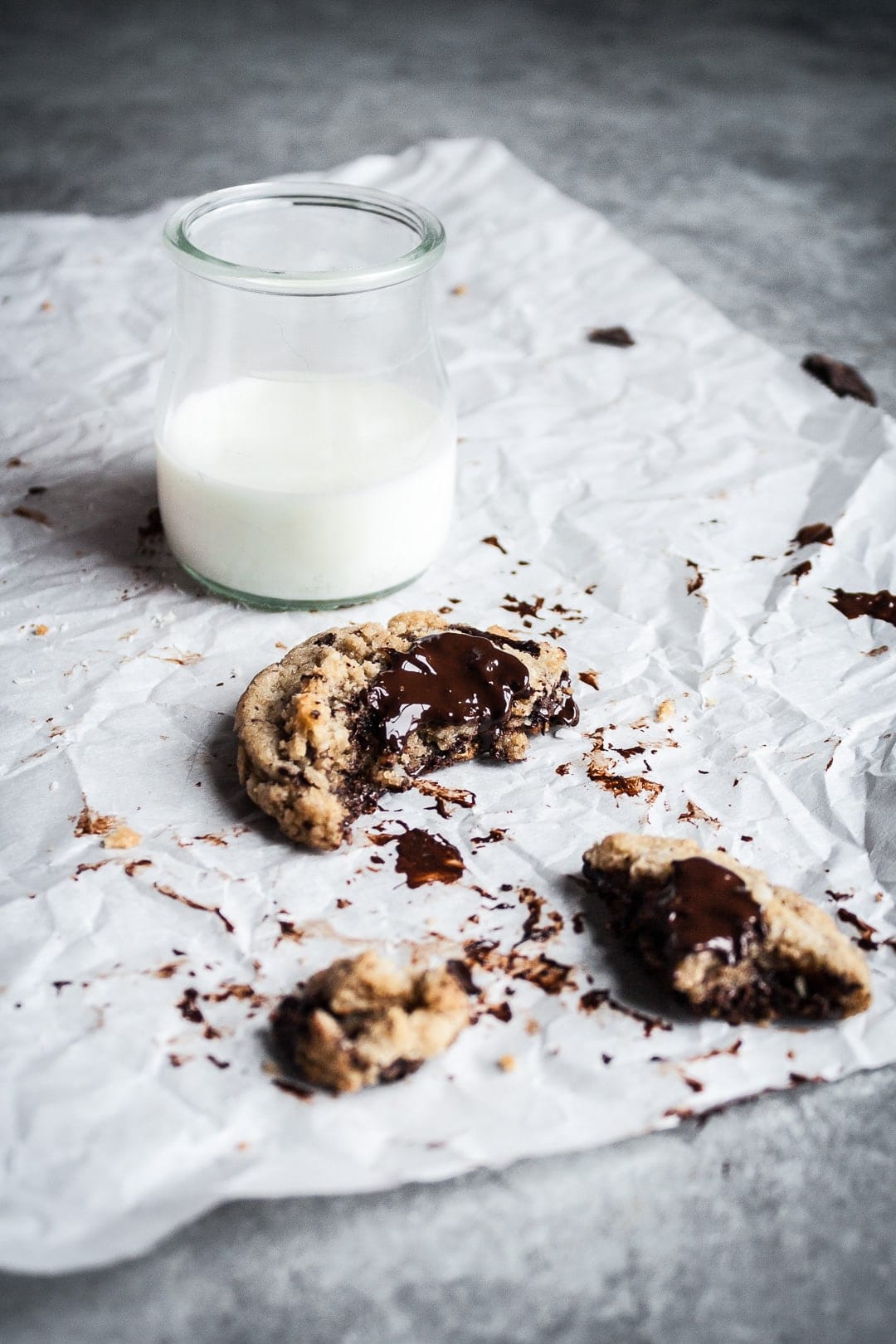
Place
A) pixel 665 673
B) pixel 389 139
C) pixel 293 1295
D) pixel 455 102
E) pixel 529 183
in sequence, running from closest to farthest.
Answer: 1. pixel 293 1295
2. pixel 665 673
3. pixel 529 183
4. pixel 389 139
5. pixel 455 102

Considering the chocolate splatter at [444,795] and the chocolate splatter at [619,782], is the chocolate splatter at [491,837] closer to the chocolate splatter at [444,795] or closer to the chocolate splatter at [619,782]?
the chocolate splatter at [444,795]

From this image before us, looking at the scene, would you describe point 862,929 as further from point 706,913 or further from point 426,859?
point 426,859

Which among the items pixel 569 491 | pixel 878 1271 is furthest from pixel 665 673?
pixel 878 1271

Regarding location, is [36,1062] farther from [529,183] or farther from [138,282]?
[529,183]

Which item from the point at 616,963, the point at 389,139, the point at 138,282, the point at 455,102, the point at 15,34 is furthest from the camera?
the point at 15,34

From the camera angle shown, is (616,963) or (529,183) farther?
(529,183)

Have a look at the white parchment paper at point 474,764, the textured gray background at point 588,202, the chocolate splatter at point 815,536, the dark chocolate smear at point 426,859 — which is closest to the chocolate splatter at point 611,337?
the white parchment paper at point 474,764

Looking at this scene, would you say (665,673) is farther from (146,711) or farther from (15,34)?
(15,34)
